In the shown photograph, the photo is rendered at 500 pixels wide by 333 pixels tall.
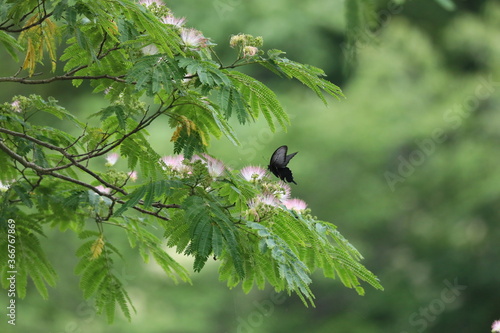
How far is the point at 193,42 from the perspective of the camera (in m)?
3.09

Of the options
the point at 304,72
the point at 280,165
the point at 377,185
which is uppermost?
the point at 377,185

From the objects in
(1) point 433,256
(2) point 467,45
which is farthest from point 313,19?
(1) point 433,256

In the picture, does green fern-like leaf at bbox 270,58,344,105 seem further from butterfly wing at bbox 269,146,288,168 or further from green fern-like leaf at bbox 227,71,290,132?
butterfly wing at bbox 269,146,288,168

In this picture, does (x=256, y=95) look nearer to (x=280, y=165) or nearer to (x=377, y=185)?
(x=280, y=165)

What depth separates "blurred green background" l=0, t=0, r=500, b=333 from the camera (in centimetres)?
1098

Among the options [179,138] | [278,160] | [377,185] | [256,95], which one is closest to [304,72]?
[256,95]

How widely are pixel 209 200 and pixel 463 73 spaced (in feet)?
34.7

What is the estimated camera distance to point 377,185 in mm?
11672

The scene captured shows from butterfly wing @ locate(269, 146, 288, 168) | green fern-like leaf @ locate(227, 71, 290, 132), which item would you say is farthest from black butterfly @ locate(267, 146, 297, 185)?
green fern-like leaf @ locate(227, 71, 290, 132)

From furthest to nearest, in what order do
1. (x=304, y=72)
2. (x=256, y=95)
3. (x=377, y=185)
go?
1. (x=377, y=185)
2. (x=256, y=95)
3. (x=304, y=72)

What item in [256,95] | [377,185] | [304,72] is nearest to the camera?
[304,72]

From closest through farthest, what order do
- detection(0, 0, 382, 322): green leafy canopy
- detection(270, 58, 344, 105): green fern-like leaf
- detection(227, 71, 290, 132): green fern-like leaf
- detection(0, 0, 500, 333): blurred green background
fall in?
detection(0, 0, 382, 322): green leafy canopy, detection(270, 58, 344, 105): green fern-like leaf, detection(227, 71, 290, 132): green fern-like leaf, detection(0, 0, 500, 333): blurred green background

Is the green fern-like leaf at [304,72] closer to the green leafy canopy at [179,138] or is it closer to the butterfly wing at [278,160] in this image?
the green leafy canopy at [179,138]

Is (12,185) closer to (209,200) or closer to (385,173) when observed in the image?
(209,200)
